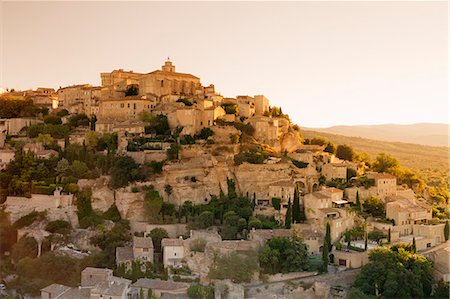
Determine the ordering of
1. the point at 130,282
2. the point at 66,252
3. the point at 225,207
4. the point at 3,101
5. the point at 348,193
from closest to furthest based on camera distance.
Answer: the point at 130,282 → the point at 66,252 → the point at 225,207 → the point at 348,193 → the point at 3,101

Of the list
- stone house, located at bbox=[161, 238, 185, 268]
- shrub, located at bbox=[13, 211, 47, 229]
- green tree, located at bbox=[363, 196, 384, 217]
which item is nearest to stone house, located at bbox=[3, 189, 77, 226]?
shrub, located at bbox=[13, 211, 47, 229]

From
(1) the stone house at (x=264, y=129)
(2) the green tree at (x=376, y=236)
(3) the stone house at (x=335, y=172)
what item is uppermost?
(1) the stone house at (x=264, y=129)

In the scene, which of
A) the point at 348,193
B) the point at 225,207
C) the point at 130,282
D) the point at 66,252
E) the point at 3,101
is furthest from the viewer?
the point at 3,101

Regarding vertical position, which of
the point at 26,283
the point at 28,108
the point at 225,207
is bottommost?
the point at 26,283

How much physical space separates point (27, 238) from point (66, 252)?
231 cm

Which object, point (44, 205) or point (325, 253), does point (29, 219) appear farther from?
point (325, 253)

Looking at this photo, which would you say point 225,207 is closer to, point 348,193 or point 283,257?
point 283,257

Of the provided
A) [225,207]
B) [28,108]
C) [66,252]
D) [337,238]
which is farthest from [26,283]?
[28,108]

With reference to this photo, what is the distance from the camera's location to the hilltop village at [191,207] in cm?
2389

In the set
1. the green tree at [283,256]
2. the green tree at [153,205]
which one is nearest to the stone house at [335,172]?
the green tree at [283,256]

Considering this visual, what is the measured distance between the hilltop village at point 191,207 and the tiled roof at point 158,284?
79mm

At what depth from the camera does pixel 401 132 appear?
4090 inches

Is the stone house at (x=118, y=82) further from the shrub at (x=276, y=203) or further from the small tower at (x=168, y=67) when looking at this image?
the shrub at (x=276, y=203)

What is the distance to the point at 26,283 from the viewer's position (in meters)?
24.1
